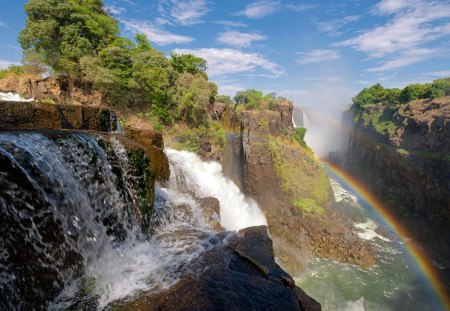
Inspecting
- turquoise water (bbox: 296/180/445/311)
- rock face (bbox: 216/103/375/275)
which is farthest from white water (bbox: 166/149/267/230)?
turquoise water (bbox: 296/180/445/311)

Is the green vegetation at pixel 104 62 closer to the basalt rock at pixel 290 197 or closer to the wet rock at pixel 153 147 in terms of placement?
the basalt rock at pixel 290 197

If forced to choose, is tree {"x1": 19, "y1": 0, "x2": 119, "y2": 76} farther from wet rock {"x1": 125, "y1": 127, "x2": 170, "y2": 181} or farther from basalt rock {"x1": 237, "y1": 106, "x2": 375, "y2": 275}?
basalt rock {"x1": 237, "y1": 106, "x2": 375, "y2": 275}

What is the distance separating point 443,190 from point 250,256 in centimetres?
3154

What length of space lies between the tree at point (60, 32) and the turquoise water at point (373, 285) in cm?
2522

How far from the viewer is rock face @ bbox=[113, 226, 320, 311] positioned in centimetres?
446

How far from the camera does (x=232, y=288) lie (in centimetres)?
493

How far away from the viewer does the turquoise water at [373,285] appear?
17.1 m

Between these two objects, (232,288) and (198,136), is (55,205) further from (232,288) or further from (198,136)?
(198,136)

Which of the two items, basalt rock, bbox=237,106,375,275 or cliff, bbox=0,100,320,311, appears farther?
basalt rock, bbox=237,106,375,275

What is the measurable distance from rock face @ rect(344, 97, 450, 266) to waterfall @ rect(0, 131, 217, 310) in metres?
28.3

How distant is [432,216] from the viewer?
94.5 feet

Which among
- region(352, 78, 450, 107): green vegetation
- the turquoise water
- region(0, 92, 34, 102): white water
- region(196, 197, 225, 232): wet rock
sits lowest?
the turquoise water

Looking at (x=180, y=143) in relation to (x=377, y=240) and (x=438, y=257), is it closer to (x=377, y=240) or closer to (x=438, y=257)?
(x=377, y=240)

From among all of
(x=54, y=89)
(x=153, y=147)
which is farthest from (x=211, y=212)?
(x=54, y=89)
